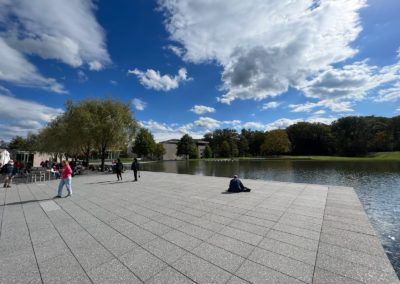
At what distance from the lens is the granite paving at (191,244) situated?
341cm

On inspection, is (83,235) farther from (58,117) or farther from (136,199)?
(58,117)

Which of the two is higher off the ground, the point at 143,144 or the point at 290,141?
the point at 290,141

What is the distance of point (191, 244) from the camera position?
454cm

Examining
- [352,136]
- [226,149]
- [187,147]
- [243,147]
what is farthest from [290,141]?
[187,147]

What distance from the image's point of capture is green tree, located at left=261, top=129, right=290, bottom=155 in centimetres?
8406

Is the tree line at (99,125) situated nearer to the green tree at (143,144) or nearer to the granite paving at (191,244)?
the granite paving at (191,244)

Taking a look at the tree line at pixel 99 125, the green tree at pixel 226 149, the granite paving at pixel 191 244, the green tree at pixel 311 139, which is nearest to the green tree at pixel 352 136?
the green tree at pixel 311 139

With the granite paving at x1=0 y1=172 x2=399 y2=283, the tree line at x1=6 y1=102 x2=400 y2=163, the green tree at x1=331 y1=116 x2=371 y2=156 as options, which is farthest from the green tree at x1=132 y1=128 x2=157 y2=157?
the green tree at x1=331 y1=116 x2=371 y2=156

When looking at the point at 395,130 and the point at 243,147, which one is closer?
the point at 395,130

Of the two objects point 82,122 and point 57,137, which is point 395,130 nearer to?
point 82,122

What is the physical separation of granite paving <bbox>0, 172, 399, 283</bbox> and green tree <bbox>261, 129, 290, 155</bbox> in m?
80.9

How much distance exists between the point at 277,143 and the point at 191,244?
86.4 metres

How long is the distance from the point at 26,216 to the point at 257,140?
335 feet

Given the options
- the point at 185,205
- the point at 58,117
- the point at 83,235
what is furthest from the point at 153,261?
the point at 58,117
